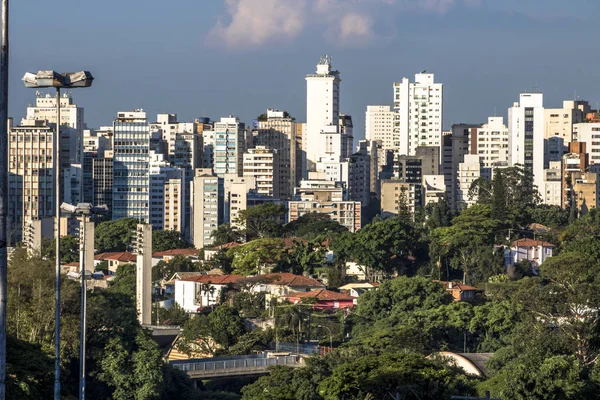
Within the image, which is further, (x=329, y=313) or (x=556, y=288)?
(x=329, y=313)

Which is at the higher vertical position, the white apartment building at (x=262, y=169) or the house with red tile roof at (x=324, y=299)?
the white apartment building at (x=262, y=169)

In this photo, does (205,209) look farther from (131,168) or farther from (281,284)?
(281,284)

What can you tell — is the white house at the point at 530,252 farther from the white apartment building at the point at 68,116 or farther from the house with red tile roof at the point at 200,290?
the white apartment building at the point at 68,116

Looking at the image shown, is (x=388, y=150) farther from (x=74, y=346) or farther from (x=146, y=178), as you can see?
(x=74, y=346)

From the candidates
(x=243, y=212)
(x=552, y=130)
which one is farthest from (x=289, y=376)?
(x=552, y=130)

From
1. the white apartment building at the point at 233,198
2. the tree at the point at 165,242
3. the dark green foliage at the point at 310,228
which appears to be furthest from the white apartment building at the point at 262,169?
the tree at the point at 165,242

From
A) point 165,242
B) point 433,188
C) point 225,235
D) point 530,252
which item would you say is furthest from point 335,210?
point 530,252

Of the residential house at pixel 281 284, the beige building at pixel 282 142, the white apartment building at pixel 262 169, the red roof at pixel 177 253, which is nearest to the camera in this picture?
the residential house at pixel 281 284
